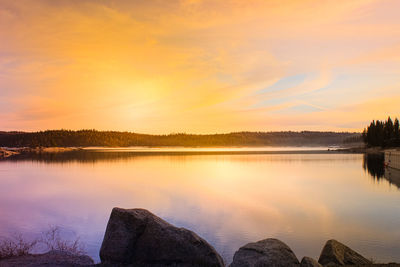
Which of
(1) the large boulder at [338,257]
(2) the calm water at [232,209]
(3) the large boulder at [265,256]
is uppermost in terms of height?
(3) the large boulder at [265,256]

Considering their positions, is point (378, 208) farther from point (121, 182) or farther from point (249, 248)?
point (121, 182)

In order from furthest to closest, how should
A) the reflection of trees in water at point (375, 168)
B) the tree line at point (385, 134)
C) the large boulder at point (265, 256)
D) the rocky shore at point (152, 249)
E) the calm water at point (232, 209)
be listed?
the tree line at point (385, 134) → the reflection of trees in water at point (375, 168) → the calm water at point (232, 209) → the rocky shore at point (152, 249) → the large boulder at point (265, 256)

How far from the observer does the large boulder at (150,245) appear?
1034cm

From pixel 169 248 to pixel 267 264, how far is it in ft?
10.2

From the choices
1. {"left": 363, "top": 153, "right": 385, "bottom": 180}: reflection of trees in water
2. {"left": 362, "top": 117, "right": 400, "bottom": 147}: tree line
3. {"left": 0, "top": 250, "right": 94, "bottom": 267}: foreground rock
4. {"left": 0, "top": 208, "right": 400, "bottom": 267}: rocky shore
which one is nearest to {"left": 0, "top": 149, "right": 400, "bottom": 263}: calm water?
{"left": 0, "top": 250, "right": 94, "bottom": 267}: foreground rock

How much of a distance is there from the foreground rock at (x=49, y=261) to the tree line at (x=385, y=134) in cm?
11252

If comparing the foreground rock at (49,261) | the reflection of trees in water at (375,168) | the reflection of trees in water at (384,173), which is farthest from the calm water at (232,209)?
the reflection of trees in water at (375,168)

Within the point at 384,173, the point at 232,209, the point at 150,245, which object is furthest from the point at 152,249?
the point at 384,173

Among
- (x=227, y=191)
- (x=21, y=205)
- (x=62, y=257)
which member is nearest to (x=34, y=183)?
(x=21, y=205)

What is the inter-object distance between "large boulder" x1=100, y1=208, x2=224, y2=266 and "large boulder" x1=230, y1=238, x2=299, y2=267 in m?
1.25

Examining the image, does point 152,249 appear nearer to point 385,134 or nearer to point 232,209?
point 232,209

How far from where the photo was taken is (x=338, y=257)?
10.3 metres

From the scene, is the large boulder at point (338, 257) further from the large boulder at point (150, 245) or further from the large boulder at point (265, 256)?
the large boulder at point (150, 245)

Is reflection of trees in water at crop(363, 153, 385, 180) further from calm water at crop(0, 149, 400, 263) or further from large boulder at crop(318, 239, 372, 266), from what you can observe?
large boulder at crop(318, 239, 372, 266)
